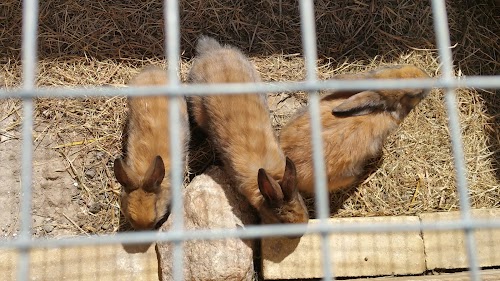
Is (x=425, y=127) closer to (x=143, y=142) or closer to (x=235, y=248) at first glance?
(x=235, y=248)

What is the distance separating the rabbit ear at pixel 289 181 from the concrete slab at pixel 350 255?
21.0 inches

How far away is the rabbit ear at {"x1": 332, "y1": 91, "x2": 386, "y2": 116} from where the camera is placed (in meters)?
4.06

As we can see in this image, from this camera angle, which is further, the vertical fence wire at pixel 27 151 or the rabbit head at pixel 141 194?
the rabbit head at pixel 141 194

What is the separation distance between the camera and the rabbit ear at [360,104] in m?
4.06

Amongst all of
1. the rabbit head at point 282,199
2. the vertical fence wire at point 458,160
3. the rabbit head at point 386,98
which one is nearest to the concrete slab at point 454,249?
the rabbit head at point 386,98

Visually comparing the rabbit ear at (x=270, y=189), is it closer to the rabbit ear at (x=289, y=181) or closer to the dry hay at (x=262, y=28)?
the rabbit ear at (x=289, y=181)

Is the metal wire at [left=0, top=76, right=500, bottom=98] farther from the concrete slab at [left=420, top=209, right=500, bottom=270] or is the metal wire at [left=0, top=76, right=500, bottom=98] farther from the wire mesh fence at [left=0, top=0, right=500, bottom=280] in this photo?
the concrete slab at [left=420, top=209, right=500, bottom=270]

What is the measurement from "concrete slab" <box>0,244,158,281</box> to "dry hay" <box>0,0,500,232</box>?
1.35 ft

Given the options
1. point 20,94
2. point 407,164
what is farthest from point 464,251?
point 20,94

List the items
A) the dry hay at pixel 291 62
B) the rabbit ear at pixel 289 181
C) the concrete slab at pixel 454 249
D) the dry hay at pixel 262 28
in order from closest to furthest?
the rabbit ear at pixel 289 181
the concrete slab at pixel 454 249
the dry hay at pixel 291 62
the dry hay at pixel 262 28

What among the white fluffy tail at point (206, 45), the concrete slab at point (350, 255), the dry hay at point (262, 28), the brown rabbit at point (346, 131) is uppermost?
the dry hay at point (262, 28)

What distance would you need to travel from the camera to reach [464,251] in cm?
424

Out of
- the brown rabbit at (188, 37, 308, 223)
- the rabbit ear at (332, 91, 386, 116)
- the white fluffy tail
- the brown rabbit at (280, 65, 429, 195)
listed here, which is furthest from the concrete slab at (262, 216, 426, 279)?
the white fluffy tail

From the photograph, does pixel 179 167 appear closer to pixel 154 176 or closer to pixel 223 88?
pixel 223 88
